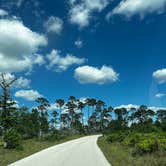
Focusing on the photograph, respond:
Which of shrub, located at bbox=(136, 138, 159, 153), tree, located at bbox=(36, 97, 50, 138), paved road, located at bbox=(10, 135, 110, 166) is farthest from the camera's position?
tree, located at bbox=(36, 97, 50, 138)

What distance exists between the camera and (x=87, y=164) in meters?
14.1

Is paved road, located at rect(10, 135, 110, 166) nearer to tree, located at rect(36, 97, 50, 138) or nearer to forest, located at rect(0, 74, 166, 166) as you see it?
forest, located at rect(0, 74, 166, 166)

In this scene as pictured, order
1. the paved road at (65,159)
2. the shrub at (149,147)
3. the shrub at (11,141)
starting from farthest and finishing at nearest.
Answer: the shrub at (11,141) < the shrub at (149,147) < the paved road at (65,159)

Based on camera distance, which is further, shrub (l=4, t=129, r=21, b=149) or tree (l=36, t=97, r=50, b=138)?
tree (l=36, t=97, r=50, b=138)

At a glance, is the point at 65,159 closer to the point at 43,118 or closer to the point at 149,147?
the point at 149,147

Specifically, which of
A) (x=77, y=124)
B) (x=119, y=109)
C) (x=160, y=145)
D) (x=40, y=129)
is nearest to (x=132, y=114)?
(x=119, y=109)

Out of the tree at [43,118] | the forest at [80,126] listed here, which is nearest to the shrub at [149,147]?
the forest at [80,126]

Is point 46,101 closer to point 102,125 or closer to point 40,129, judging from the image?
point 40,129

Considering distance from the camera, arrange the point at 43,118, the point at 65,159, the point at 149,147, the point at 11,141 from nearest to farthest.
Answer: the point at 65,159 → the point at 149,147 → the point at 11,141 → the point at 43,118

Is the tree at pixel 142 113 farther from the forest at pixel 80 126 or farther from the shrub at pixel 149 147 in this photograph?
the shrub at pixel 149 147

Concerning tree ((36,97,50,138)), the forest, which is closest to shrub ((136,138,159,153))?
the forest

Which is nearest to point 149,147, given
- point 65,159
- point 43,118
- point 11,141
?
point 65,159

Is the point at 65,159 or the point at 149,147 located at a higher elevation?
the point at 149,147

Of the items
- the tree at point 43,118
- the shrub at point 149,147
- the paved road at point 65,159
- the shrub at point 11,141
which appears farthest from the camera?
the tree at point 43,118
